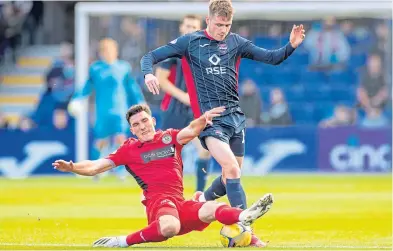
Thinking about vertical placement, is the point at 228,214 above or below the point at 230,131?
below

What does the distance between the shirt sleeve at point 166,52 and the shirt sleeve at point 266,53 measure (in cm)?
52

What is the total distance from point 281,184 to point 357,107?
5.92 meters

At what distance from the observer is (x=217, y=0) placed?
387 inches

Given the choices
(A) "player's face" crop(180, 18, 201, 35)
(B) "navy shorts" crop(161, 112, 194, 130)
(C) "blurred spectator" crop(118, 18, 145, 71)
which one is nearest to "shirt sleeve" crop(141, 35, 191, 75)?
(A) "player's face" crop(180, 18, 201, 35)

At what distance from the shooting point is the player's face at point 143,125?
9328 mm

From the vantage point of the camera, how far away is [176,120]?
1395 cm

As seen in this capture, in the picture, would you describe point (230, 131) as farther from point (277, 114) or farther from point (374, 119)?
point (374, 119)

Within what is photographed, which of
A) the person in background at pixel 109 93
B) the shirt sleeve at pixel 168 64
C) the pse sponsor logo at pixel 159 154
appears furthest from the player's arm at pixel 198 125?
Result: the person in background at pixel 109 93

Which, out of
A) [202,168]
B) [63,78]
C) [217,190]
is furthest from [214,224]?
[63,78]

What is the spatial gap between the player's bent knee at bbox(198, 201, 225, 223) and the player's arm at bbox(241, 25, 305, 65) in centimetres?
168

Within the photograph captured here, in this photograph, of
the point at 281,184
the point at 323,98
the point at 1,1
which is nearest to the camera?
the point at 281,184

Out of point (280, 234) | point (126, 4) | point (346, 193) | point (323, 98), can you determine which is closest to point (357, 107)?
point (323, 98)

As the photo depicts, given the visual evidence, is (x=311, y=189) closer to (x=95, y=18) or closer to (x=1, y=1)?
(x=95, y=18)

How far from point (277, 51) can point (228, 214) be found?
6.31 feet
